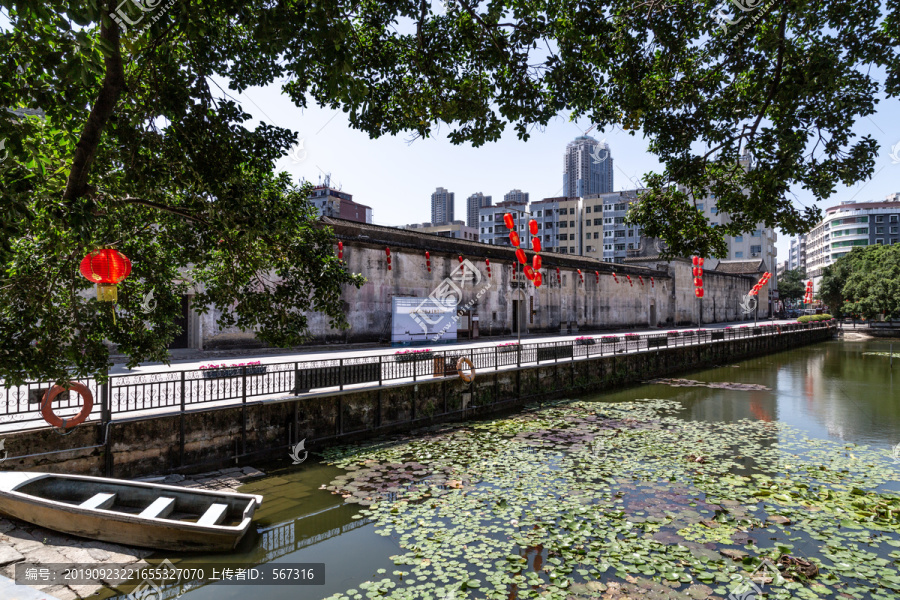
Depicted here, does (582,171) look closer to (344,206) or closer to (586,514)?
(344,206)

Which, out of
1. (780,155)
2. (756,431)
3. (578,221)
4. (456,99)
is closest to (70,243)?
(456,99)

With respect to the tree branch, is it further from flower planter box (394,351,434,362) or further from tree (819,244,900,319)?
tree (819,244,900,319)

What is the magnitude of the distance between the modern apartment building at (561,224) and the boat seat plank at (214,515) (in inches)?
2938

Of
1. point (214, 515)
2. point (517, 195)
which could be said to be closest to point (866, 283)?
point (214, 515)

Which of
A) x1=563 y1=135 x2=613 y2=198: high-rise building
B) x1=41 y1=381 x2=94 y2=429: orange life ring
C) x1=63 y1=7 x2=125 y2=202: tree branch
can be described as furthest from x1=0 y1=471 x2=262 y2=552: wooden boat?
x1=563 y1=135 x2=613 y2=198: high-rise building

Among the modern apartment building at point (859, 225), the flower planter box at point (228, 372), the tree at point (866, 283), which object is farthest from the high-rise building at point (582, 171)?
the flower planter box at point (228, 372)

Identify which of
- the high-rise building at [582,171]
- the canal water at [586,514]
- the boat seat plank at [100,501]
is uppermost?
the high-rise building at [582,171]

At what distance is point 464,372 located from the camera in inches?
602

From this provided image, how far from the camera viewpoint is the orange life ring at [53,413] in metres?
7.80

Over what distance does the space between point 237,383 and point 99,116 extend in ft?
26.1

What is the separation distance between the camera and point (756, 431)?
1395 cm

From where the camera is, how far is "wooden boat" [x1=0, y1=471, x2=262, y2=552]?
6.52m

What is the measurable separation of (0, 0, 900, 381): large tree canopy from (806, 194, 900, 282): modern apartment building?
9291 centimetres

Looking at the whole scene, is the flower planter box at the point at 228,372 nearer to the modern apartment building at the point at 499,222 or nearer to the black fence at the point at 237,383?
the black fence at the point at 237,383
